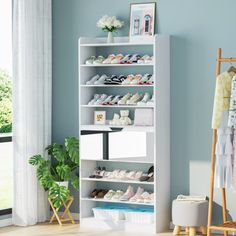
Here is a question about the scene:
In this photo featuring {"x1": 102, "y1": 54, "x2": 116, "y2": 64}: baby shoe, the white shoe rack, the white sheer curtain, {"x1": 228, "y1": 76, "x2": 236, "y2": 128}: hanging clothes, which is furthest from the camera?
the white sheer curtain

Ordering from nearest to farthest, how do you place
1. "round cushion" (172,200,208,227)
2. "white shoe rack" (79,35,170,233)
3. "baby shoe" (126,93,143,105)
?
"round cushion" (172,200,208,227) → "white shoe rack" (79,35,170,233) → "baby shoe" (126,93,143,105)

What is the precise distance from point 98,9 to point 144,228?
92.0 inches

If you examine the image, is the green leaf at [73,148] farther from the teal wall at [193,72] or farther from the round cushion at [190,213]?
the round cushion at [190,213]

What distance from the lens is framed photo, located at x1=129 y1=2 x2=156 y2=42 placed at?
22.9ft

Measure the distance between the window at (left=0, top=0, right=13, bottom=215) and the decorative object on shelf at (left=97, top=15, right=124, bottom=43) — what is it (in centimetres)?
100

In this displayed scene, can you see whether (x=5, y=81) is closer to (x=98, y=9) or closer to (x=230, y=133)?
(x=98, y=9)

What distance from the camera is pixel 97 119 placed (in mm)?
7191

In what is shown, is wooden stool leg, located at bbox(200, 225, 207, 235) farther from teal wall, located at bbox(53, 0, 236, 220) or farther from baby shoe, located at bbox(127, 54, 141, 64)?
baby shoe, located at bbox(127, 54, 141, 64)

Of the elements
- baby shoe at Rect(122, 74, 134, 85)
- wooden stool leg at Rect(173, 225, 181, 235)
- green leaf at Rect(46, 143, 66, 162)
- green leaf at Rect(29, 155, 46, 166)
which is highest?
baby shoe at Rect(122, 74, 134, 85)

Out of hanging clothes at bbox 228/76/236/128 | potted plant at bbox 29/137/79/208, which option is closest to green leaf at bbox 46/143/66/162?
potted plant at bbox 29/137/79/208

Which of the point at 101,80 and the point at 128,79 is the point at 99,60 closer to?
the point at 101,80

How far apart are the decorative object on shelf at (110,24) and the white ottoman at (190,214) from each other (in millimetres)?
1812

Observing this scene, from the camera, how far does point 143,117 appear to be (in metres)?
6.85

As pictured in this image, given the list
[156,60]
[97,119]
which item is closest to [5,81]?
[97,119]
